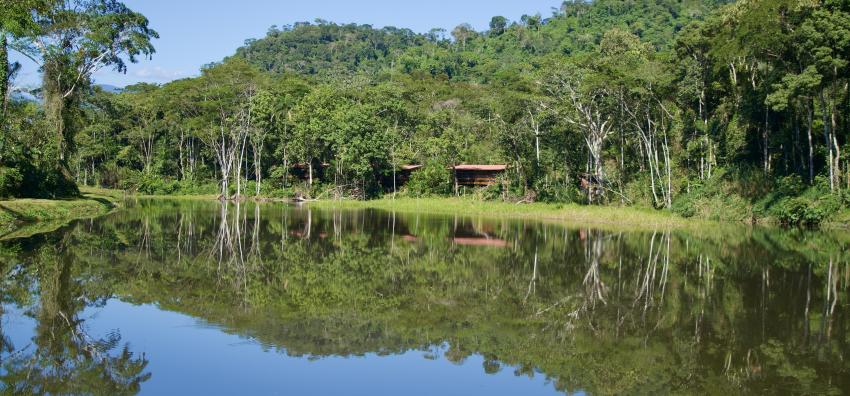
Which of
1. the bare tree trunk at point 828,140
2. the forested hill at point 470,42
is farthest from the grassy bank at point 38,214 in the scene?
the forested hill at point 470,42

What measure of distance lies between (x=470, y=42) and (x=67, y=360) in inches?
5193

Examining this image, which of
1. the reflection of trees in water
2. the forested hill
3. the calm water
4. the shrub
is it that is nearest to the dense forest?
the shrub

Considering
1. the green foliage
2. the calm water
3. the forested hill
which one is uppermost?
the forested hill

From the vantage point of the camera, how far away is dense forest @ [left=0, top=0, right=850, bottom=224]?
31.3 metres

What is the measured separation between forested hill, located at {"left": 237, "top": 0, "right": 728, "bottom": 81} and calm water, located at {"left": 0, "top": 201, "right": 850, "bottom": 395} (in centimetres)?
6072

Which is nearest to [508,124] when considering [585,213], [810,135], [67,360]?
[585,213]

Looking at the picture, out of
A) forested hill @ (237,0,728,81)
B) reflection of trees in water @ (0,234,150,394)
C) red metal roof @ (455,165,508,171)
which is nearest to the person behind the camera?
reflection of trees in water @ (0,234,150,394)

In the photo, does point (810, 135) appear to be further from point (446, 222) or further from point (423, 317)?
point (423, 317)

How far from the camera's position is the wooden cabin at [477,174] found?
52.8 metres

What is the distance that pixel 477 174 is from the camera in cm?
5469

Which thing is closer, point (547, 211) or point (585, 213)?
point (585, 213)

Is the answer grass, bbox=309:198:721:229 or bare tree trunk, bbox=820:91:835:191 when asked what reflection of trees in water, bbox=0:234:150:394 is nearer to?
grass, bbox=309:198:721:229

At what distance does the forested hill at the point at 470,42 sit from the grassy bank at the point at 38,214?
53277 millimetres

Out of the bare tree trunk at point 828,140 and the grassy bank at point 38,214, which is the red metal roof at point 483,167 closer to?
the bare tree trunk at point 828,140
